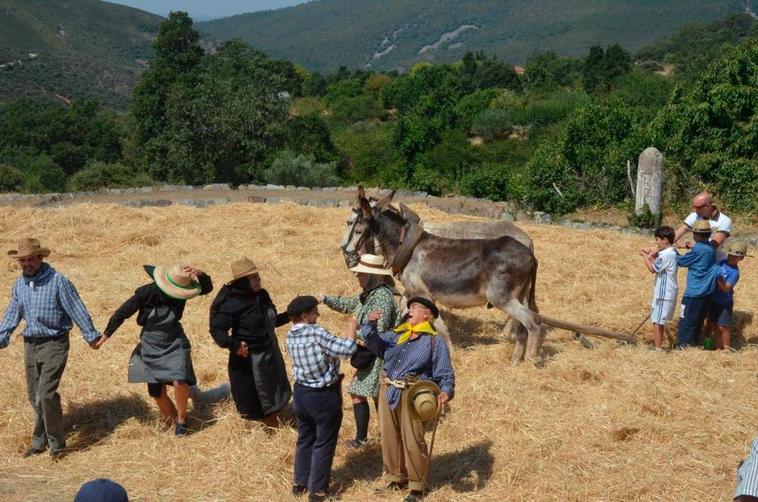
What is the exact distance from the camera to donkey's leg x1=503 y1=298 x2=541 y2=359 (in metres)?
9.08

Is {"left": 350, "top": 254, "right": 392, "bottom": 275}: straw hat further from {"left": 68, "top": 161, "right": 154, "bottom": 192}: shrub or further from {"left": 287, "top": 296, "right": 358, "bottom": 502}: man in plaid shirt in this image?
{"left": 68, "top": 161, "right": 154, "bottom": 192}: shrub

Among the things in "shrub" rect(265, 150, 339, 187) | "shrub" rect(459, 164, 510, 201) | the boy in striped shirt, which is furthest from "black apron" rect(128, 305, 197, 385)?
"shrub" rect(265, 150, 339, 187)

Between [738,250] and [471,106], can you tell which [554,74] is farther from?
[738,250]

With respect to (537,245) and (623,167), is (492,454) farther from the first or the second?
(623,167)

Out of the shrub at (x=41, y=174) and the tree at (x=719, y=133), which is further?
the shrub at (x=41, y=174)

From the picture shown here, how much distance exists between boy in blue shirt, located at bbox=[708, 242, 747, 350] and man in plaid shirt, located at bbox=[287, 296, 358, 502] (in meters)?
5.10

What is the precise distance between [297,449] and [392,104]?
62.4 meters

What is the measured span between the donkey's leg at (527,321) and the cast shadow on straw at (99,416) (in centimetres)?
376

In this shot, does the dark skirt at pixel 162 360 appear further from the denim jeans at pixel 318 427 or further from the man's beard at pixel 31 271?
the denim jeans at pixel 318 427

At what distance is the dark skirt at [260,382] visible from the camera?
7754 millimetres

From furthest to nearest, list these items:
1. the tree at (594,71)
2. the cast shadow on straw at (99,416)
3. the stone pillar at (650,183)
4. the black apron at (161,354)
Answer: the tree at (594,71)
the stone pillar at (650,183)
the cast shadow on straw at (99,416)
the black apron at (161,354)

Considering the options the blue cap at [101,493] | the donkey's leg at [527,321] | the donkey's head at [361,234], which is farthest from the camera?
the donkey's head at [361,234]

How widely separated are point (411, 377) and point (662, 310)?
14.5ft

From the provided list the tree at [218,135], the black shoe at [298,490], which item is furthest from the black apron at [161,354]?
the tree at [218,135]
